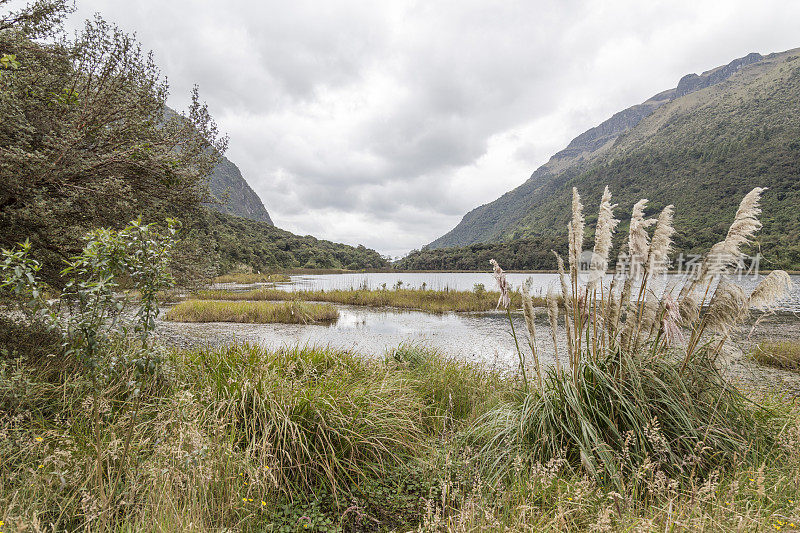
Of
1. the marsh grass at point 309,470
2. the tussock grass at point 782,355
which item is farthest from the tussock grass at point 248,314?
the tussock grass at point 782,355

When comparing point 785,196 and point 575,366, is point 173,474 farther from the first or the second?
point 785,196

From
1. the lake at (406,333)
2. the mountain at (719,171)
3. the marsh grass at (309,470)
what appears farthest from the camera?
the mountain at (719,171)

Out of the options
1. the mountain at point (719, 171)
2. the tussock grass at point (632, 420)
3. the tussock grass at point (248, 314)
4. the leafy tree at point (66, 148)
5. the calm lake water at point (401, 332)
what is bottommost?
the calm lake water at point (401, 332)

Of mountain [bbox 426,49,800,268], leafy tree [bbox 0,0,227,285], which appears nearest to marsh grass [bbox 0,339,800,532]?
leafy tree [bbox 0,0,227,285]

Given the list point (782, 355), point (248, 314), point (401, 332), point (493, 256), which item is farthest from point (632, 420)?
point (493, 256)

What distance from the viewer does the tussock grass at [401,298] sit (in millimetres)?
22500

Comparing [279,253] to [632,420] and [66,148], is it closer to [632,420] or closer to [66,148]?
[66,148]

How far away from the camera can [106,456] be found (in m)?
2.80

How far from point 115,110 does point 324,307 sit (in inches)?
576

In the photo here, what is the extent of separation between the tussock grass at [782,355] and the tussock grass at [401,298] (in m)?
11.8

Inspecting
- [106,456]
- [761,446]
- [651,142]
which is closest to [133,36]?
[106,456]

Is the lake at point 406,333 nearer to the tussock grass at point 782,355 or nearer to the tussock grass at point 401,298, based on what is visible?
the tussock grass at point 401,298

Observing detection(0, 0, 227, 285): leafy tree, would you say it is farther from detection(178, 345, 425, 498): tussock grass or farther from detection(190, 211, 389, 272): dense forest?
detection(190, 211, 389, 272): dense forest

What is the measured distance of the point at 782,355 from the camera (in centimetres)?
945
